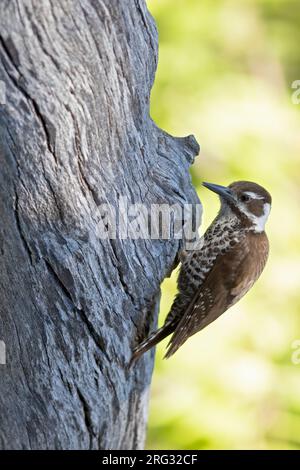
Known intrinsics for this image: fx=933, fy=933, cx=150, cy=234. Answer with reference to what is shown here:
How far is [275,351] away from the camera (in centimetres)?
576

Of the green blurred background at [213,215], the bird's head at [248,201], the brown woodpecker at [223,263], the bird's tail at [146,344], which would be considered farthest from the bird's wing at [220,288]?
the green blurred background at [213,215]

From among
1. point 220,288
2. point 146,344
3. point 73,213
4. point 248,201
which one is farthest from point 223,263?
point 73,213

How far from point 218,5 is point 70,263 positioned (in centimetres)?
364

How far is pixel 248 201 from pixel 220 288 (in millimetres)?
529

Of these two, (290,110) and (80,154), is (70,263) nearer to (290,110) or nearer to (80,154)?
(80,154)

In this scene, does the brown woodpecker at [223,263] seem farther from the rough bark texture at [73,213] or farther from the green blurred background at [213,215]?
the green blurred background at [213,215]

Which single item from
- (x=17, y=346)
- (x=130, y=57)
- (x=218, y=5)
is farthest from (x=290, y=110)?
(x=17, y=346)

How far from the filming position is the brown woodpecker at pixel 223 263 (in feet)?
14.7

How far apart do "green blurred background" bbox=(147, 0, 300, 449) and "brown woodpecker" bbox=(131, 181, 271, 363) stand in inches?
25.9

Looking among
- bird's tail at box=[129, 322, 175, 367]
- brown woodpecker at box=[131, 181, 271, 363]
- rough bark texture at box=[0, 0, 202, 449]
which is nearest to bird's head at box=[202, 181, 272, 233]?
brown woodpecker at box=[131, 181, 271, 363]

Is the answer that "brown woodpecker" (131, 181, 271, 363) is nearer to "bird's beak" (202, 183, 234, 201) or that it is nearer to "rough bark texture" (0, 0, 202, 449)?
"bird's beak" (202, 183, 234, 201)
